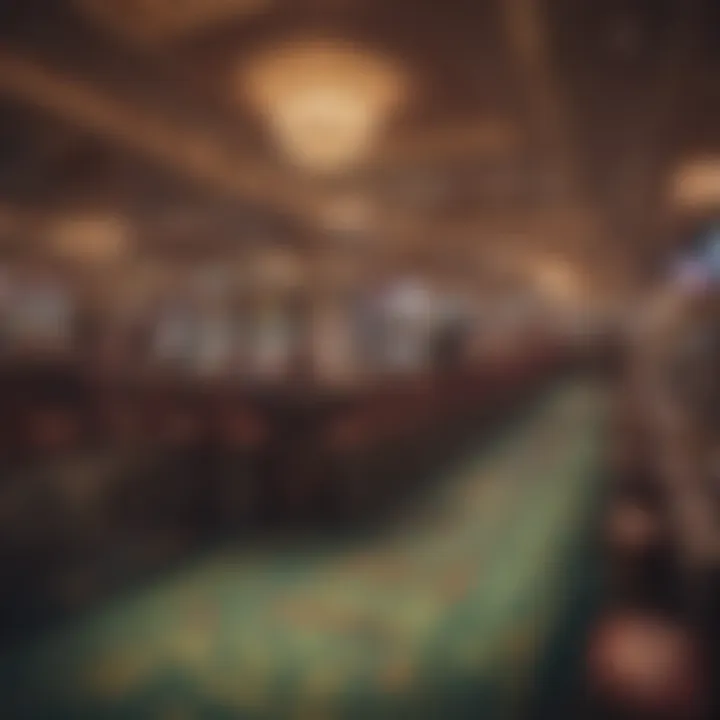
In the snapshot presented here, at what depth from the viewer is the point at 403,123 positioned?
0.78 m

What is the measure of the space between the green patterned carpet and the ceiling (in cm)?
20

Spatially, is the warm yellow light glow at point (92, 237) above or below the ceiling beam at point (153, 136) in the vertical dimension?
below

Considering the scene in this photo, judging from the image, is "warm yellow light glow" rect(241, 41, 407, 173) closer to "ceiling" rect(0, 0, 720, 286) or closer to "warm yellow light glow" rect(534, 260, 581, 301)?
"ceiling" rect(0, 0, 720, 286)

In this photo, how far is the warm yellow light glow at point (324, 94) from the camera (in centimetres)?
75

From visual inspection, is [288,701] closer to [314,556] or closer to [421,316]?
[314,556]

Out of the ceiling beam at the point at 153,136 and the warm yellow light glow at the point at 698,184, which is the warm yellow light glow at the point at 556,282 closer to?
the warm yellow light glow at the point at 698,184

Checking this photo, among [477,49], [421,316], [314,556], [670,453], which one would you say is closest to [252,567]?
[314,556]

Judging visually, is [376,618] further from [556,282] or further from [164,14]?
[164,14]

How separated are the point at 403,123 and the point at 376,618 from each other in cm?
49

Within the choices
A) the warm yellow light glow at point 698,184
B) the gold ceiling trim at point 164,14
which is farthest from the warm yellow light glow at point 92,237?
the warm yellow light glow at point 698,184

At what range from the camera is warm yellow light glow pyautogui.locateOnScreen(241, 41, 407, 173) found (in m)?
0.75

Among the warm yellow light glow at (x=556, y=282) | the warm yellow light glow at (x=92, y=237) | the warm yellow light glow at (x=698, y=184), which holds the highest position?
the warm yellow light glow at (x=698, y=184)

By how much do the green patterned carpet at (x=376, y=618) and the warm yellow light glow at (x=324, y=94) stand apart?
1.07 feet

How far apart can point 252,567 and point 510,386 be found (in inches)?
12.5
